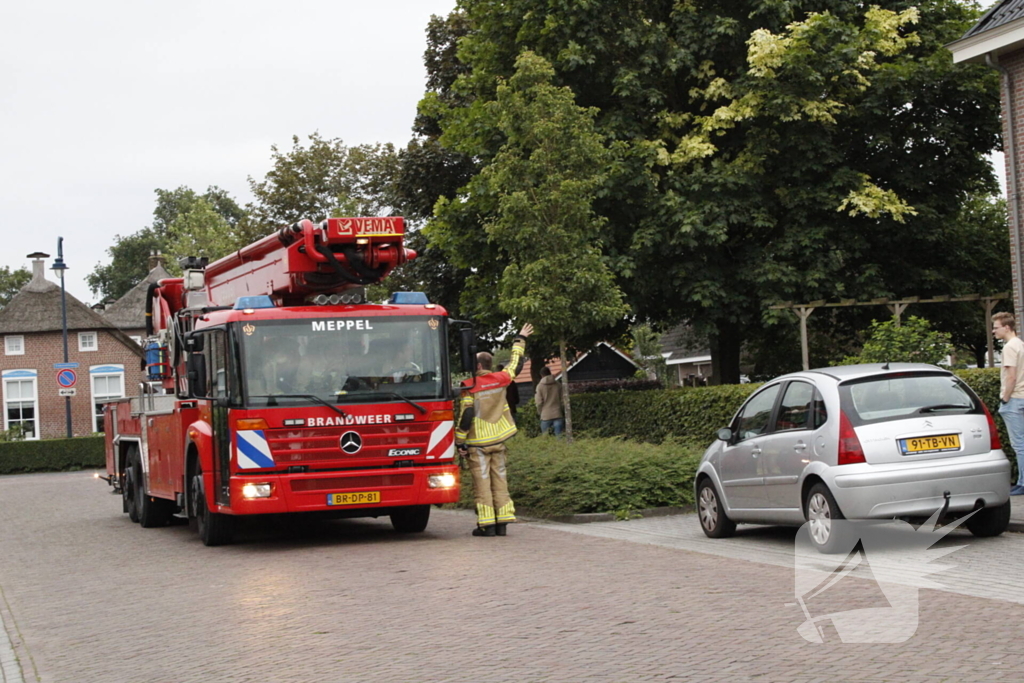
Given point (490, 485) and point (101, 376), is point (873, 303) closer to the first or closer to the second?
point (490, 485)

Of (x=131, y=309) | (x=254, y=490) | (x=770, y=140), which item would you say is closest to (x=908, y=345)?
(x=254, y=490)

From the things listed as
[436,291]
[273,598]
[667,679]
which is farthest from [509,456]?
[436,291]

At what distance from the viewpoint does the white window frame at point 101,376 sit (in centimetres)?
5925

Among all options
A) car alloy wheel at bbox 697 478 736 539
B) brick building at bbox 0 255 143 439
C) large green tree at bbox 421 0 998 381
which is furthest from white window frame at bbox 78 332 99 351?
car alloy wheel at bbox 697 478 736 539

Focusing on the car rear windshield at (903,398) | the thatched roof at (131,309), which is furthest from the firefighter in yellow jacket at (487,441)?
the thatched roof at (131,309)

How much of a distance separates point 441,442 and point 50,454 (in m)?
33.9

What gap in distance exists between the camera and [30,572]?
1270 cm

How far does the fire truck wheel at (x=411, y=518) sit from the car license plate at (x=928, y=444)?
5.56 meters

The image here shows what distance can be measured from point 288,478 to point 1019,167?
1361cm

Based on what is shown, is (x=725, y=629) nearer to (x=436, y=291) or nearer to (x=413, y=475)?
(x=413, y=475)

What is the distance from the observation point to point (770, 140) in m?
24.9

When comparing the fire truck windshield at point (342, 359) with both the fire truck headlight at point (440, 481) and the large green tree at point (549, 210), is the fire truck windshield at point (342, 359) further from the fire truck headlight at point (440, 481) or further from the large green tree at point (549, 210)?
the large green tree at point (549, 210)

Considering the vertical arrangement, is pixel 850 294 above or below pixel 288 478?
above

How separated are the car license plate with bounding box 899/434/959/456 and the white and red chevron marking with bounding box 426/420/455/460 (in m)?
4.73
